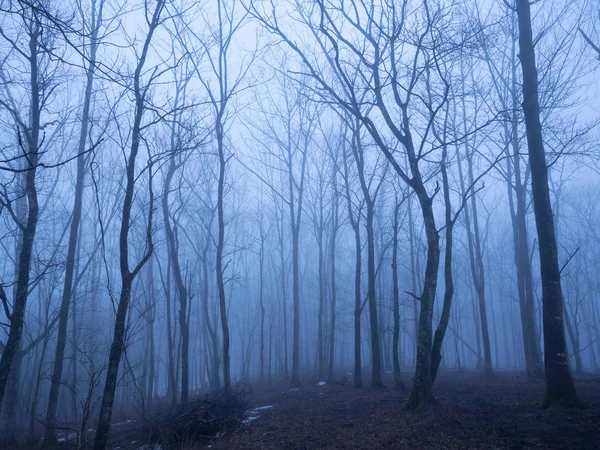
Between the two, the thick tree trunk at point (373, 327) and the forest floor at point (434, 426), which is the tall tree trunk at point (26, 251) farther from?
the thick tree trunk at point (373, 327)

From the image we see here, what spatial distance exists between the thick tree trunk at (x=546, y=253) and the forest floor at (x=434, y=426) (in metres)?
0.41

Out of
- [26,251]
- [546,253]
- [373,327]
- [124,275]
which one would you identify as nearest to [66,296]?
[26,251]

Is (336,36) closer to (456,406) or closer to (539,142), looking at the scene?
(539,142)

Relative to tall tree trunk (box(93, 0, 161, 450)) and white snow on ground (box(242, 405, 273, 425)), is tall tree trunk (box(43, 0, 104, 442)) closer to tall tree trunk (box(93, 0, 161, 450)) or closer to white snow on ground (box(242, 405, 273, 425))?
tall tree trunk (box(93, 0, 161, 450))

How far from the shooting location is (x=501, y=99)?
15594mm

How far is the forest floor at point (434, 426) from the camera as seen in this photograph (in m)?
5.68

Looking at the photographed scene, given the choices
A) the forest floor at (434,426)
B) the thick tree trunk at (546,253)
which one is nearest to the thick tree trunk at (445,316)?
the forest floor at (434,426)

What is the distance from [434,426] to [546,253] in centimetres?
338

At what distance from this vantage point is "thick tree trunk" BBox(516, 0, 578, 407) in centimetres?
706

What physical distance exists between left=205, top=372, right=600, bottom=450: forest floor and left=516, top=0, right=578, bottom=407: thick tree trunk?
1.36ft

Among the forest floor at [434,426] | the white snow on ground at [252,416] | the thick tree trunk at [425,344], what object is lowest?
the white snow on ground at [252,416]

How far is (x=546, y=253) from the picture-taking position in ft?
24.9

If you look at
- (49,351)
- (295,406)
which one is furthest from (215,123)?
(49,351)

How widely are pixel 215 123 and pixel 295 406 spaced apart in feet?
28.7
